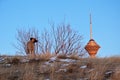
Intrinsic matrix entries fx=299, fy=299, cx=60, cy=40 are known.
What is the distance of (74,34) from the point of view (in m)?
42.3

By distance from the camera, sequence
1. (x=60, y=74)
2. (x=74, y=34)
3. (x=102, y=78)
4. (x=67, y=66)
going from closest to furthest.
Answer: (x=102, y=78) < (x=60, y=74) < (x=67, y=66) < (x=74, y=34)

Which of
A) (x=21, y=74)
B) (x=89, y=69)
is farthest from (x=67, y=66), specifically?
(x=21, y=74)

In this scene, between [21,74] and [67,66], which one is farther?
[67,66]

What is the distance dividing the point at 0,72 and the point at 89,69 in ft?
9.99

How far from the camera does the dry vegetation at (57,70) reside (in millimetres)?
9391

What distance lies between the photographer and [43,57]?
12.4 meters

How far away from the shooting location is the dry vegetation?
370 inches

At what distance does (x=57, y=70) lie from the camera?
33.7 ft

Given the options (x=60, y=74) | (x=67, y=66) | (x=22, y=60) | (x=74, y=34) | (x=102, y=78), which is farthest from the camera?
(x=74, y=34)

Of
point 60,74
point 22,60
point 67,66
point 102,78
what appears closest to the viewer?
point 102,78

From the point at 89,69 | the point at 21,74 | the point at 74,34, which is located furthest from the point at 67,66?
the point at 74,34

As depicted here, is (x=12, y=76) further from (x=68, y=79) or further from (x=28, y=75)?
(x=68, y=79)

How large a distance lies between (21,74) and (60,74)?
4.22 ft

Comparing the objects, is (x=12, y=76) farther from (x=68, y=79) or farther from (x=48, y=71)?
(x=68, y=79)
